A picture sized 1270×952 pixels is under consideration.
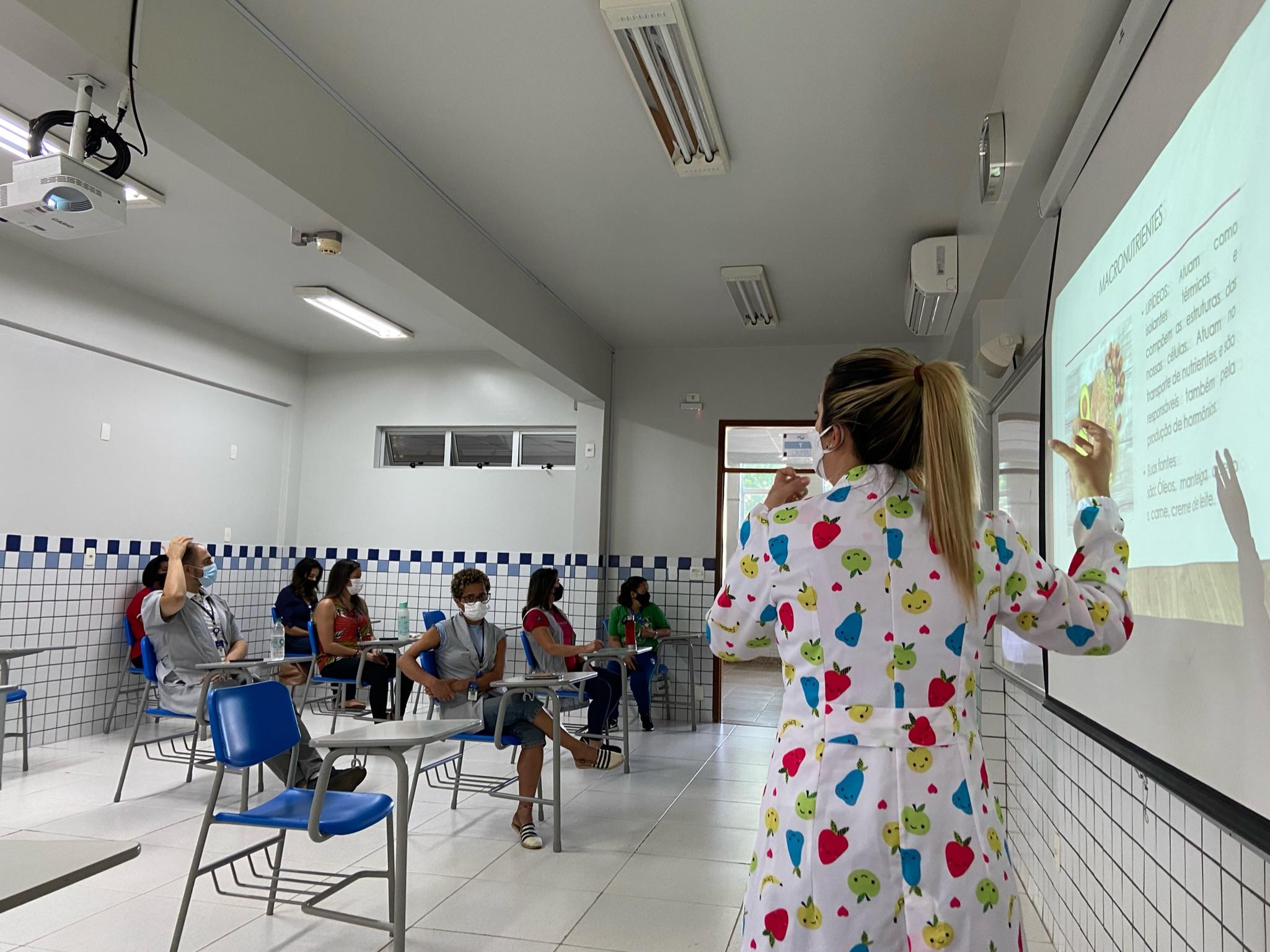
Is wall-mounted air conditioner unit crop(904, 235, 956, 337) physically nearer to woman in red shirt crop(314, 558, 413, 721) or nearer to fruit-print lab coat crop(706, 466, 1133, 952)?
fruit-print lab coat crop(706, 466, 1133, 952)

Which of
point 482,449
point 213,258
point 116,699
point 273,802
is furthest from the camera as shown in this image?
point 482,449

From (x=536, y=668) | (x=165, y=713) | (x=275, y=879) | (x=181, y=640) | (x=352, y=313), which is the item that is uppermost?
(x=352, y=313)

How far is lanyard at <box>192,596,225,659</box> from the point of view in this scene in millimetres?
5176

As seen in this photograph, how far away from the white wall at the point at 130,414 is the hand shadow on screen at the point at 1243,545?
6.37 meters

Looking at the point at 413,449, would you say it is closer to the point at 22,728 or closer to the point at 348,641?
the point at 348,641

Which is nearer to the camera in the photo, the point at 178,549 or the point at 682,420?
the point at 178,549

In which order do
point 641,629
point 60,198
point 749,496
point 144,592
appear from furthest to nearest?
1. point 749,496
2. point 641,629
3. point 144,592
4. point 60,198

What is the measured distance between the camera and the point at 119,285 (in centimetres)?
634

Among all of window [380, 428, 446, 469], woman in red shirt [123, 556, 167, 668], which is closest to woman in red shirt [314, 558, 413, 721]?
woman in red shirt [123, 556, 167, 668]

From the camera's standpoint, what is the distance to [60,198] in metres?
2.54

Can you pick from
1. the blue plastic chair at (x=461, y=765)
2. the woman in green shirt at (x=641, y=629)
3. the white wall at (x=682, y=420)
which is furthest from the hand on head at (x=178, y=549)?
the white wall at (x=682, y=420)

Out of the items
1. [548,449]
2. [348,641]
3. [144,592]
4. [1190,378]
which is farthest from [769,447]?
[1190,378]

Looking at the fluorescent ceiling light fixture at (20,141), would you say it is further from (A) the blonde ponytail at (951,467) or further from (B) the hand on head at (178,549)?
(A) the blonde ponytail at (951,467)

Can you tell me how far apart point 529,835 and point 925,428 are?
11.1 ft
